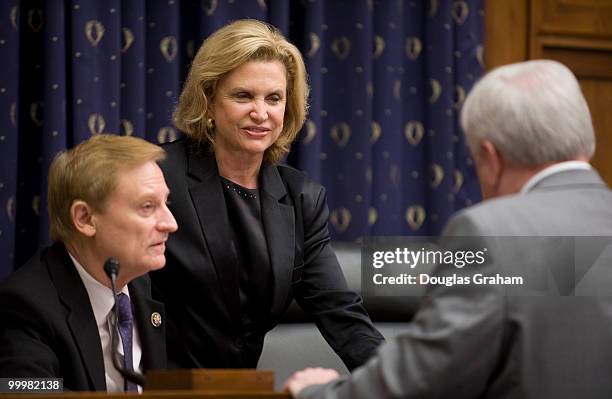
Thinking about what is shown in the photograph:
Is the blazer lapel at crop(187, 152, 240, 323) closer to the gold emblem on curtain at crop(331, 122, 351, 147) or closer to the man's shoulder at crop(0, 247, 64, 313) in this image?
the man's shoulder at crop(0, 247, 64, 313)

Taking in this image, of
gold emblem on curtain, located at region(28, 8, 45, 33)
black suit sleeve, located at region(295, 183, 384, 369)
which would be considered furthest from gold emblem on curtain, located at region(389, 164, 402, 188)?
gold emblem on curtain, located at region(28, 8, 45, 33)

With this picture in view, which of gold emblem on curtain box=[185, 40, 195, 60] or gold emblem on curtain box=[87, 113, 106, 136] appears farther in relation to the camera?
gold emblem on curtain box=[185, 40, 195, 60]

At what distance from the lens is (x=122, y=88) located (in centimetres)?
380

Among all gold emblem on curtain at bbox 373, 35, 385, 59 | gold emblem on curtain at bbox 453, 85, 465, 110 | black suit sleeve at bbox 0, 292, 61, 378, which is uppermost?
gold emblem on curtain at bbox 373, 35, 385, 59

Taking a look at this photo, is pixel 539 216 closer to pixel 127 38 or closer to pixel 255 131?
pixel 255 131

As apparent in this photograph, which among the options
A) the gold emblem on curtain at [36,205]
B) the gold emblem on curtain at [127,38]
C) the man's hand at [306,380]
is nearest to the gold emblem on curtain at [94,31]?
the gold emblem on curtain at [127,38]

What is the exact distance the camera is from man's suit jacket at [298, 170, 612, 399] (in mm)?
1434

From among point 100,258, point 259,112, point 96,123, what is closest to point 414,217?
point 96,123

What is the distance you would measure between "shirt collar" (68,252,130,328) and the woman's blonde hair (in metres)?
0.63

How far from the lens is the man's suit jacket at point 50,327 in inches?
79.2

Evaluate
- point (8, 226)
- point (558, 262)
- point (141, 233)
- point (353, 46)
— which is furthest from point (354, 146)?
point (558, 262)

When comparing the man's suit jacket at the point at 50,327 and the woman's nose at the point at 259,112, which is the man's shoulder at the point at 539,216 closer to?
the man's suit jacket at the point at 50,327

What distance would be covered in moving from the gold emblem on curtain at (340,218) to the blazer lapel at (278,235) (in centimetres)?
137

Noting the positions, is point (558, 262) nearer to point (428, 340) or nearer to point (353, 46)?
point (428, 340)
